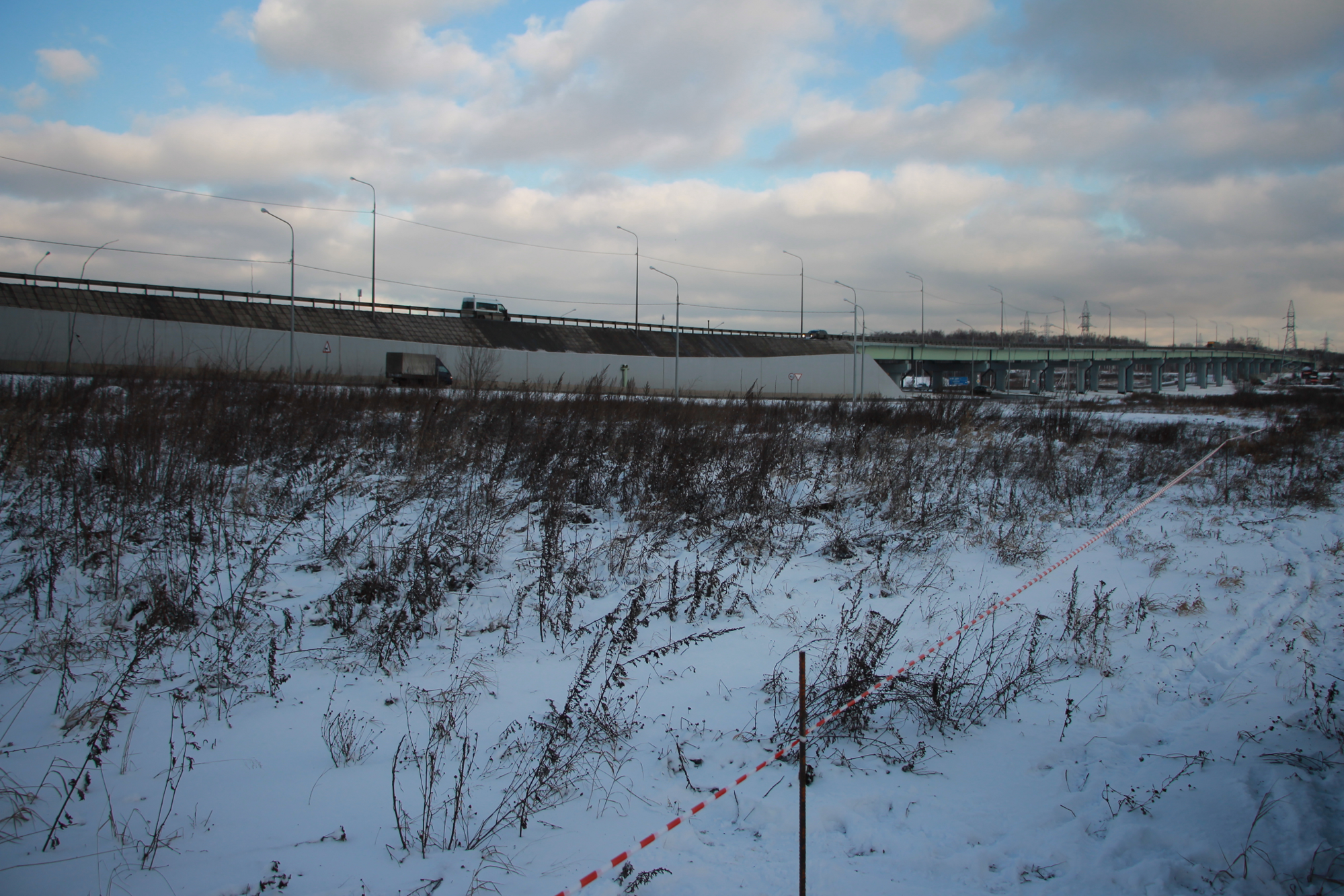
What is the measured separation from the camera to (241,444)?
8.48 metres

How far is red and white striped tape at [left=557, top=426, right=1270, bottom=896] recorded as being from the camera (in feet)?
9.27

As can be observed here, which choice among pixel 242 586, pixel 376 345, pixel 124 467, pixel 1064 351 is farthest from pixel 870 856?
pixel 1064 351

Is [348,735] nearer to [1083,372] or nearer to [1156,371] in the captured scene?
[1083,372]

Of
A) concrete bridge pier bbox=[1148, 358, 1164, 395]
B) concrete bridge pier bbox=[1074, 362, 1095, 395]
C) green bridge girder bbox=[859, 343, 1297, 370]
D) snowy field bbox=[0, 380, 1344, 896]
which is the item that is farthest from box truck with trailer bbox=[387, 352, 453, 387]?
concrete bridge pier bbox=[1148, 358, 1164, 395]

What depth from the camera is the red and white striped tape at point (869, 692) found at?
9.27 ft

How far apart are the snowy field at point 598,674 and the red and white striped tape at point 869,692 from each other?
7 centimetres

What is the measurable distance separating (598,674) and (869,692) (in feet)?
6.25

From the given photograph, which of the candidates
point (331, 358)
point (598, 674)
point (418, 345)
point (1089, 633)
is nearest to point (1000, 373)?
point (418, 345)

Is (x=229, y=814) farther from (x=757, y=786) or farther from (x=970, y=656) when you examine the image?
(x=970, y=656)

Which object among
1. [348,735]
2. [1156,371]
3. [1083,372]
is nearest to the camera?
[348,735]

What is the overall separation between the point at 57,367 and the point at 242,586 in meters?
12.4

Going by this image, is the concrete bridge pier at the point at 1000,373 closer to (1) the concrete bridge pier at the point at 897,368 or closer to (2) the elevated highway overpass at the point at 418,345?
(2) the elevated highway overpass at the point at 418,345

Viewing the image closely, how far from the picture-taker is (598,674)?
484cm

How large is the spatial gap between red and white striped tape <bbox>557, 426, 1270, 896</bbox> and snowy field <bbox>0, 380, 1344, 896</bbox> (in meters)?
0.07
